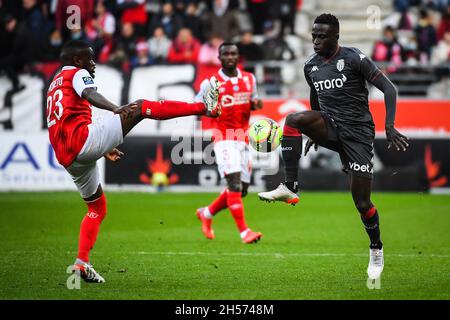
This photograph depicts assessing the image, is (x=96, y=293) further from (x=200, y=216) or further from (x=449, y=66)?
(x=449, y=66)

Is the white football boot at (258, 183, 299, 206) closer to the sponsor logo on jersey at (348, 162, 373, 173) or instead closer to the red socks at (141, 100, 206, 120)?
the sponsor logo on jersey at (348, 162, 373, 173)

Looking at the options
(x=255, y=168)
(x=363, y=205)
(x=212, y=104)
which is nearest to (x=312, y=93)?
(x=212, y=104)

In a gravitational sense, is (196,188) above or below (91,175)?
below

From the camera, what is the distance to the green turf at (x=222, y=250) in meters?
8.53

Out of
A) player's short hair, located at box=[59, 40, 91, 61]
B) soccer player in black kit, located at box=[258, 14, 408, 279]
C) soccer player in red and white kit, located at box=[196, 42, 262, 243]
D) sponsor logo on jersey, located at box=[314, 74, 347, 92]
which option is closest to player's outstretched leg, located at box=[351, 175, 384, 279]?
soccer player in black kit, located at box=[258, 14, 408, 279]

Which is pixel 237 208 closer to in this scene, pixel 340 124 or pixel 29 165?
pixel 340 124

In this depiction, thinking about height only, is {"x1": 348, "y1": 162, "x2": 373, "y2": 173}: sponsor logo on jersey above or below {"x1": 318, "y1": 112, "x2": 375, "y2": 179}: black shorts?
below

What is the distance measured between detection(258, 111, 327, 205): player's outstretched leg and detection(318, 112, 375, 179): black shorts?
101 mm

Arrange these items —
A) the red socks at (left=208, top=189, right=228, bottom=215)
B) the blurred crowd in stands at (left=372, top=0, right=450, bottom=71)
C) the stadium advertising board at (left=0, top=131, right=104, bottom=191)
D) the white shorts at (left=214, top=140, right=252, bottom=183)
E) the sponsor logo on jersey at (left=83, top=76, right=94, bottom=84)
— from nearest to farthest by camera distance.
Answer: the sponsor logo on jersey at (left=83, top=76, right=94, bottom=84)
the white shorts at (left=214, top=140, right=252, bottom=183)
the red socks at (left=208, top=189, right=228, bottom=215)
the stadium advertising board at (left=0, top=131, right=104, bottom=191)
the blurred crowd in stands at (left=372, top=0, right=450, bottom=71)

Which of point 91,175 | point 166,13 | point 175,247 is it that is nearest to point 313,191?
point 166,13

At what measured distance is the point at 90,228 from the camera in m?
9.21

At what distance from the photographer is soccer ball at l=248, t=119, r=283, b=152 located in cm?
988

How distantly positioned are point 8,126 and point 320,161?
757 centimetres

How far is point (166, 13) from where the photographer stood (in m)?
23.3
